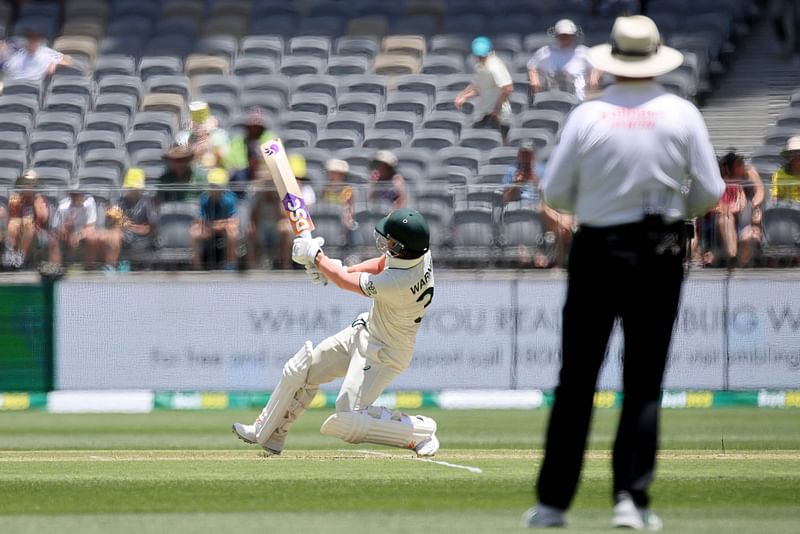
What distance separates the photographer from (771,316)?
17.4 m

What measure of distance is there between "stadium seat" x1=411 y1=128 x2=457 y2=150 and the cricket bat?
9.01 meters

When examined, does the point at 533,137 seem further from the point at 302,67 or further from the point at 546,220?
the point at 302,67

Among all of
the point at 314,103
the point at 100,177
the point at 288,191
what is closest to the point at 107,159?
the point at 100,177

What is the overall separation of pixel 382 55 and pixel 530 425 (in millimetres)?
9846

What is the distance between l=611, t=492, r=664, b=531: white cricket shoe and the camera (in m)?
6.61

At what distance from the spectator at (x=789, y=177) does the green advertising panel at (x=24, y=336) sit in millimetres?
8568

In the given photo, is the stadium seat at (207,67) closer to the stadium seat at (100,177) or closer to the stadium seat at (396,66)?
the stadium seat at (396,66)

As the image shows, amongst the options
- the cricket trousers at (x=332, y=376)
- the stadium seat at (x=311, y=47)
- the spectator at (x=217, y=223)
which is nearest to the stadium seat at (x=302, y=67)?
the stadium seat at (x=311, y=47)

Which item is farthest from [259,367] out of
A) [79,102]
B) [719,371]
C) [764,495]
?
[764,495]

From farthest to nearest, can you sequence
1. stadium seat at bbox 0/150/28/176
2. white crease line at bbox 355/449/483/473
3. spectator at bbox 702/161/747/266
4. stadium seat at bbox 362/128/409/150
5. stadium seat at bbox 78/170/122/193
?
stadium seat at bbox 0/150/28/176 → stadium seat at bbox 362/128/409/150 → stadium seat at bbox 78/170/122/193 → spectator at bbox 702/161/747/266 → white crease line at bbox 355/449/483/473

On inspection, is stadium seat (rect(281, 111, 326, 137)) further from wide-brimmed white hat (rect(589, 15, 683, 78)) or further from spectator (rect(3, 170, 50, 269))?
wide-brimmed white hat (rect(589, 15, 683, 78))

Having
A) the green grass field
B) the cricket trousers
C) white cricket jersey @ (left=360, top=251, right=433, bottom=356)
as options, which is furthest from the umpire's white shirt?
the cricket trousers

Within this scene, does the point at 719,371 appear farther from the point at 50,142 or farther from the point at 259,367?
the point at 50,142

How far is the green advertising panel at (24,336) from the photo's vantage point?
17.9 meters
